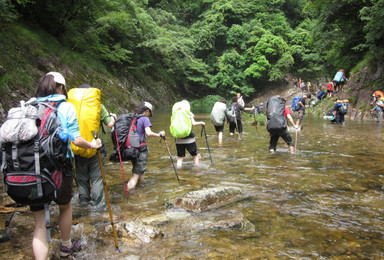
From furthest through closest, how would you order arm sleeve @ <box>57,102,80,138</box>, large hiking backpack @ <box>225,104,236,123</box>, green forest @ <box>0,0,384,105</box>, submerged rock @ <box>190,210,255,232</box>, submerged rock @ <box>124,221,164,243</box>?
1. green forest @ <box>0,0,384,105</box>
2. large hiking backpack @ <box>225,104,236,123</box>
3. submerged rock @ <box>190,210,255,232</box>
4. submerged rock @ <box>124,221,164,243</box>
5. arm sleeve @ <box>57,102,80,138</box>

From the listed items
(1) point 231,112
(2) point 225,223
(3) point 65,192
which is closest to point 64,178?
(3) point 65,192

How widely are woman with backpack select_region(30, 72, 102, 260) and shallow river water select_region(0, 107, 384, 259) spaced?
1.06ft

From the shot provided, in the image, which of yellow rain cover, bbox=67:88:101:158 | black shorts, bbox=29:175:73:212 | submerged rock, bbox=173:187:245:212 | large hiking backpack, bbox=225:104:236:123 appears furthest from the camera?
large hiking backpack, bbox=225:104:236:123

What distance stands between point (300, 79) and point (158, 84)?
21.6 meters

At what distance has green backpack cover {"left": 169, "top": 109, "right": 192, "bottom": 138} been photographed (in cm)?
702

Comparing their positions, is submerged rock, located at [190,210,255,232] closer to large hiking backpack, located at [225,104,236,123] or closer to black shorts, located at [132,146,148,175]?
black shorts, located at [132,146,148,175]

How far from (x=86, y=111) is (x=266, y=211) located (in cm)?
318

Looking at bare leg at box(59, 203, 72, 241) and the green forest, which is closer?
→ bare leg at box(59, 203, 72, 241)

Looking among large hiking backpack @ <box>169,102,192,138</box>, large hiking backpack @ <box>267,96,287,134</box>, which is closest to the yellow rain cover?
large hiking backpack @ <box>169,102,192,138</box>

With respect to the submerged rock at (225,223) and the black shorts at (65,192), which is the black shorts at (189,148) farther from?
the black shorts at (65,192)

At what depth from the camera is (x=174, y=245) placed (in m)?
3.49

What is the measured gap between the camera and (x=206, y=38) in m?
45.2

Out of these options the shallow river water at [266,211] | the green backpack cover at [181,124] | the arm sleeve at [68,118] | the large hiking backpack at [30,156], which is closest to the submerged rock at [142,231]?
the shallow river water at [266,211]

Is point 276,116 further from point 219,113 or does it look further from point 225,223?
point 225,223
